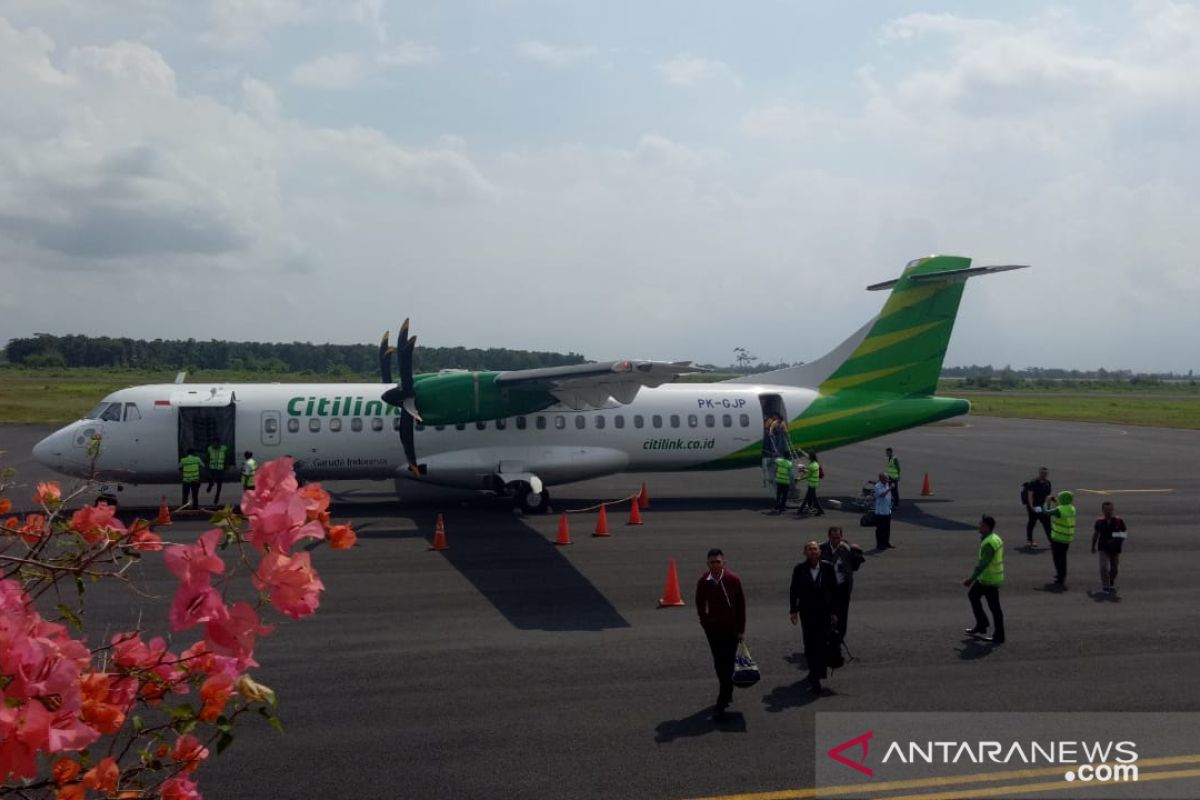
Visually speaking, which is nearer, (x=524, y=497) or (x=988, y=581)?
(x=988, y=581)

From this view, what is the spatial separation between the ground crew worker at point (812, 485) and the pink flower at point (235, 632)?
1743cm

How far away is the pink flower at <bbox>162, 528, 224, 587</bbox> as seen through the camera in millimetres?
2248

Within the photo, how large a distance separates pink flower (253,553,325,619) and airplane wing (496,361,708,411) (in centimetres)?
1323

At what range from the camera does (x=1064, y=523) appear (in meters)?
12.2

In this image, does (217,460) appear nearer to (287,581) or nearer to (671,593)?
(671,593)

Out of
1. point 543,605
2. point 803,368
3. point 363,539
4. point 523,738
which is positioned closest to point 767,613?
point 543,605

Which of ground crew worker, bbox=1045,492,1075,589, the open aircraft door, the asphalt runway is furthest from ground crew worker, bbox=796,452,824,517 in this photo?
the open aircraft door

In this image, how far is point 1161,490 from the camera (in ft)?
75.6

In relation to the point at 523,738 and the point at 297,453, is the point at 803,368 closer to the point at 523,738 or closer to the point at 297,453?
the point at 297,453

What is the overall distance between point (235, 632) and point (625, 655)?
7653 millimetres

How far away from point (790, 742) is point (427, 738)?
9.85ft

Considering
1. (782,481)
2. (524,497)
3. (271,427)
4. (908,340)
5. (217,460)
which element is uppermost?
(908,340)

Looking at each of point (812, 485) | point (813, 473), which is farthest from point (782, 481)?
point (813, 473)

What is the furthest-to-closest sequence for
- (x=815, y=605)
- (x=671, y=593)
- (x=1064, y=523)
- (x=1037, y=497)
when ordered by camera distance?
(x=1037, y=497), (x=1064, y=523), (x=671, y=593), (x=815, y=605)
